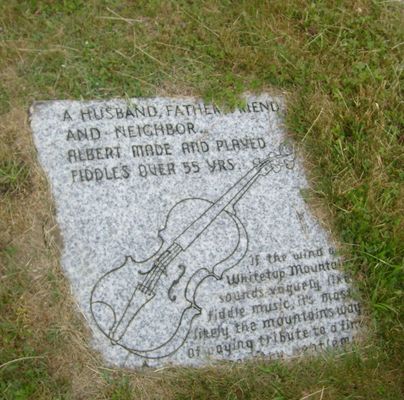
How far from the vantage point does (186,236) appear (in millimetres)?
3248

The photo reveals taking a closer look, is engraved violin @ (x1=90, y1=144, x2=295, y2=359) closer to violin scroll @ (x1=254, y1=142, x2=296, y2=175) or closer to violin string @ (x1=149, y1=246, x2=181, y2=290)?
violin string @ (x1=149, y1=246, x2=181, y2=290)

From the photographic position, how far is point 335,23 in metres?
3.95

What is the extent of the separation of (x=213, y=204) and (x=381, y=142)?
3.90ft

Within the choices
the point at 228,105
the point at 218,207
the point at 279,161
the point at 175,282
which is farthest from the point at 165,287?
the point at 228,105

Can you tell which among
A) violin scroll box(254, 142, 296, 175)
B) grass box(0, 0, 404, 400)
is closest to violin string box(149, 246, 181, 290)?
grass box(0, 0, 404, 400)

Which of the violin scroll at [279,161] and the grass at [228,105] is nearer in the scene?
the grass at [228,105]

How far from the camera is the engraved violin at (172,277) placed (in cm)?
307

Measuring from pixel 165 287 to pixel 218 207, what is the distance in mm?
547

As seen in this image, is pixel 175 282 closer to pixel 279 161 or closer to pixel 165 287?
pixel 165 287

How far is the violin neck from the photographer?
325cm

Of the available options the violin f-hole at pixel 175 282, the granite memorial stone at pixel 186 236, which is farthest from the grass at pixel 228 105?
the violin f-hole at pixel 175 282

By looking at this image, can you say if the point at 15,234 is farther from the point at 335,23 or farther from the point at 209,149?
the point at 335,23

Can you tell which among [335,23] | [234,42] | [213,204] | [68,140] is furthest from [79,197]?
[335,23]

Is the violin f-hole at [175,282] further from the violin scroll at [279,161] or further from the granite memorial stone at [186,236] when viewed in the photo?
the violin scroll at [279,161]
